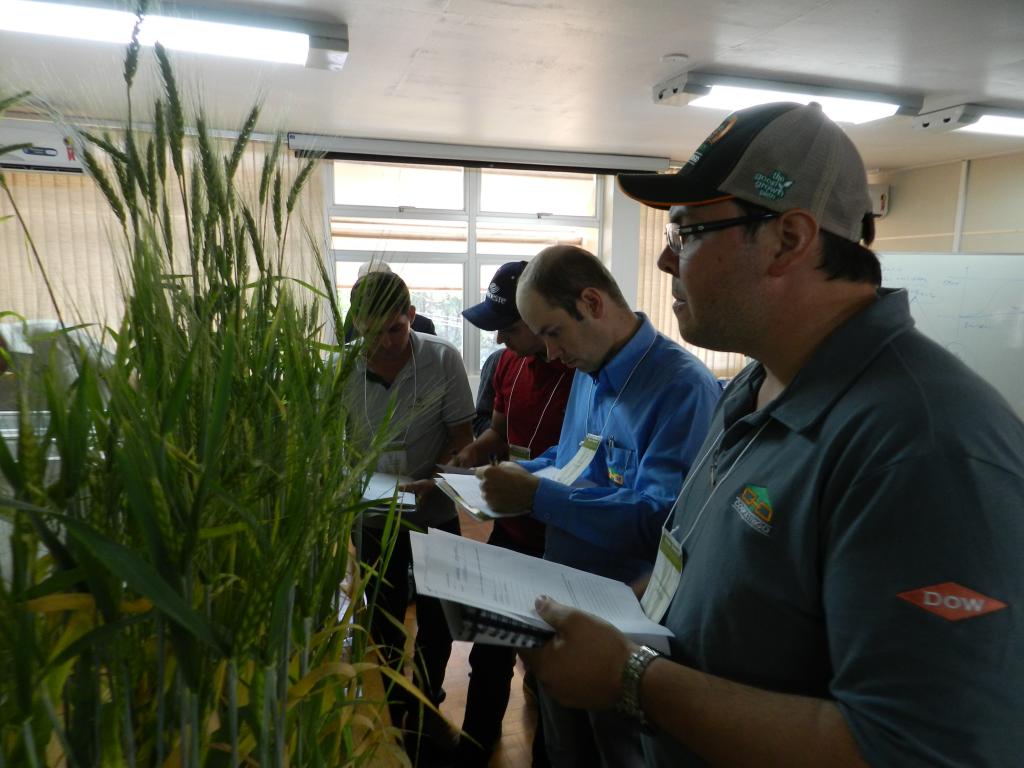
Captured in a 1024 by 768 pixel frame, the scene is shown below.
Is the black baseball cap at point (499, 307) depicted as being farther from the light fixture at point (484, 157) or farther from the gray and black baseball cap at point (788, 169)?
the light fixture at point (484, 157)

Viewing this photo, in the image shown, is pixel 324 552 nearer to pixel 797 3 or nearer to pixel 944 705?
pixel 944 705

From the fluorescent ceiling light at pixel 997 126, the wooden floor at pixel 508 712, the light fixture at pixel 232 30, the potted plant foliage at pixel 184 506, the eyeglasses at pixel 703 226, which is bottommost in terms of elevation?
the wooden floor at pixel 508 712

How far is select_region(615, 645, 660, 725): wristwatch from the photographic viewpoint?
2.67 feet

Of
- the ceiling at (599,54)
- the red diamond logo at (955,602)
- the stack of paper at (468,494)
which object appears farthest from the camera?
the ceiling at (599,54)

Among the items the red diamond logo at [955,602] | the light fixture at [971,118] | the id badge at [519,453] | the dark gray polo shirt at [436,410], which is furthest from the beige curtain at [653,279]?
the red diamond logo at [955,602]

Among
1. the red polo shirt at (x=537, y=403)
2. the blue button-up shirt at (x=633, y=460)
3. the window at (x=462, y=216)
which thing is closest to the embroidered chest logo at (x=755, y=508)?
the blue button-up shirt at (x=633, y=460)

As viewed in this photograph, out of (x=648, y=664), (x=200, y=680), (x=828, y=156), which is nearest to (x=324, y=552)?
(x=200, y=680)

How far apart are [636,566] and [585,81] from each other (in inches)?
129

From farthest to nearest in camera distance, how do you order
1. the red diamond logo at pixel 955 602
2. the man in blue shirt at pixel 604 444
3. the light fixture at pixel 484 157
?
1. the light fixture at pixel 484 157
2. the man in blue shirt at pixel 604 444
3. the red diamond logo at pixel 955 602

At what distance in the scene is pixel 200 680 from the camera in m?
0.41

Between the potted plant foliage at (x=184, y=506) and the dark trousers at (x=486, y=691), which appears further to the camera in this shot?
the dark trousers at (x=486, y=691)

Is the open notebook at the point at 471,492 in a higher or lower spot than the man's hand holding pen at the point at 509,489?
lower

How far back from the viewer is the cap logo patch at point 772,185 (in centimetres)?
86

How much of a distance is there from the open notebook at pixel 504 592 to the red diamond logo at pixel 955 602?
382 millimetres
